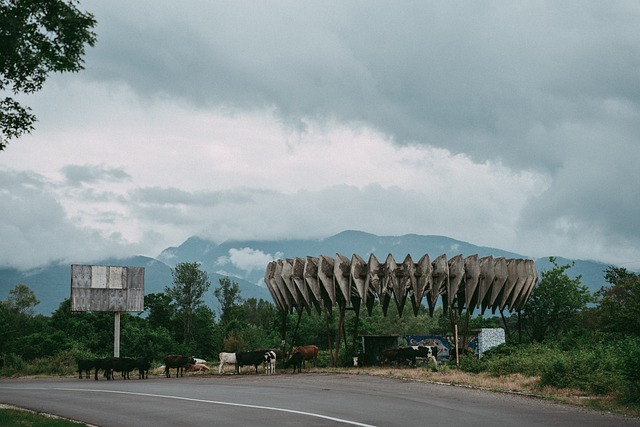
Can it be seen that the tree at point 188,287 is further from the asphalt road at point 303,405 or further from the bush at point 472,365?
the asphalt road at point 303,405

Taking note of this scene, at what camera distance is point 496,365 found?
27969mm

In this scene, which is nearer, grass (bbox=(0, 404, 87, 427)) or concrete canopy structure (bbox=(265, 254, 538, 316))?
grass (bbox=(0, 404, 87, 427))

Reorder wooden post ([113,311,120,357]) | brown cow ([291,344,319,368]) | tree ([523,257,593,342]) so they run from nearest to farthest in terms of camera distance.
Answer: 1. brown cow ([291,344,319,368])
2. tree ([523,257,593,342])
3. wooden post ([113,311,120,357])

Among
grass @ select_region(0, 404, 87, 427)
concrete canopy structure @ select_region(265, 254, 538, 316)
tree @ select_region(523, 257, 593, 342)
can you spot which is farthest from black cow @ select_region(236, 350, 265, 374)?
tree @ select_region(523, 257, 593, 342)

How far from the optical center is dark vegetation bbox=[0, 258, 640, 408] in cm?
2364

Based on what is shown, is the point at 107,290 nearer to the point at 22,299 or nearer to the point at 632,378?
the point at 632,378

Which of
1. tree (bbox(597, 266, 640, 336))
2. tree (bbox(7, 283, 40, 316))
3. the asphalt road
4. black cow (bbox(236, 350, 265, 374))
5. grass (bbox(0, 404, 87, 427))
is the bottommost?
grass (bbox(0, 404, 87, 427))

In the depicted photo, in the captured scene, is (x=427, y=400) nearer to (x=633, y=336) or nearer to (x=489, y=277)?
(x=489, y=277)

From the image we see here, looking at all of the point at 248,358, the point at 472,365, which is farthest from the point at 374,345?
the point at 472,365

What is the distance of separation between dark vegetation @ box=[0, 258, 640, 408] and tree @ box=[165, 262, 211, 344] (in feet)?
0.43

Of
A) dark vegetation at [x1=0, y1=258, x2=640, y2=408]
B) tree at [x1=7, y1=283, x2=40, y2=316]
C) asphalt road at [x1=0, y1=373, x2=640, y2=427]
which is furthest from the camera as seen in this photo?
tree at [x1=7, y1=283, x2=40, y2=316]

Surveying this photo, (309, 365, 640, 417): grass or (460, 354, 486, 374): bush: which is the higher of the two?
(460, 354, 486, 374): bush

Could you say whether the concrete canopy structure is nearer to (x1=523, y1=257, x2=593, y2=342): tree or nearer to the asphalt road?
(x1=523, y1=257, x2=593, y2=342): tree

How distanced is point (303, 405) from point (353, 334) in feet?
126
